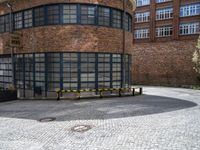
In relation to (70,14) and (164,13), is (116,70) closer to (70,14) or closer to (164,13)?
(70,14)

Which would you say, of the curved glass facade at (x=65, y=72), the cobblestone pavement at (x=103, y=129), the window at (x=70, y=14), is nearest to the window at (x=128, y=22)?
the curved glass facade at (x=65, y=72)

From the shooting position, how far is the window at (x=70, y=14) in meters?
16.3

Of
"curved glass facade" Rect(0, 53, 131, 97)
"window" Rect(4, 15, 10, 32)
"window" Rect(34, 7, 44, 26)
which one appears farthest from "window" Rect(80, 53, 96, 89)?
"window" Rect(4, 15, 10, 32)

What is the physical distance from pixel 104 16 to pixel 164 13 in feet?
69.5

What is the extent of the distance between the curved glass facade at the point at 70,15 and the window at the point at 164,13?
1876 cm

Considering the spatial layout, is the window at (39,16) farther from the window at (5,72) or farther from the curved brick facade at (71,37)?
the window at (5,72)

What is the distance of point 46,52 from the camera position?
16.8 metres

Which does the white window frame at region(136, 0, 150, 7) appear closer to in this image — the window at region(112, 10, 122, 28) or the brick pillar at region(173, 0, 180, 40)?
the brick pillar at region(173, 0, 180, 40)

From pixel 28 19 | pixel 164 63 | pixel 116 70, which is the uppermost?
pixel 28 19

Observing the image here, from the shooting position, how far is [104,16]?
17250 millimetres

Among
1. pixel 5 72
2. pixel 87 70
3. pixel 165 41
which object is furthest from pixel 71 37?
pixel 165 41

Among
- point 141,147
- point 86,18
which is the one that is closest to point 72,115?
point 141,147

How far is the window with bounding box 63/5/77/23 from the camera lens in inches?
641

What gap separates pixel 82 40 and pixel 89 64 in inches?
88.0
